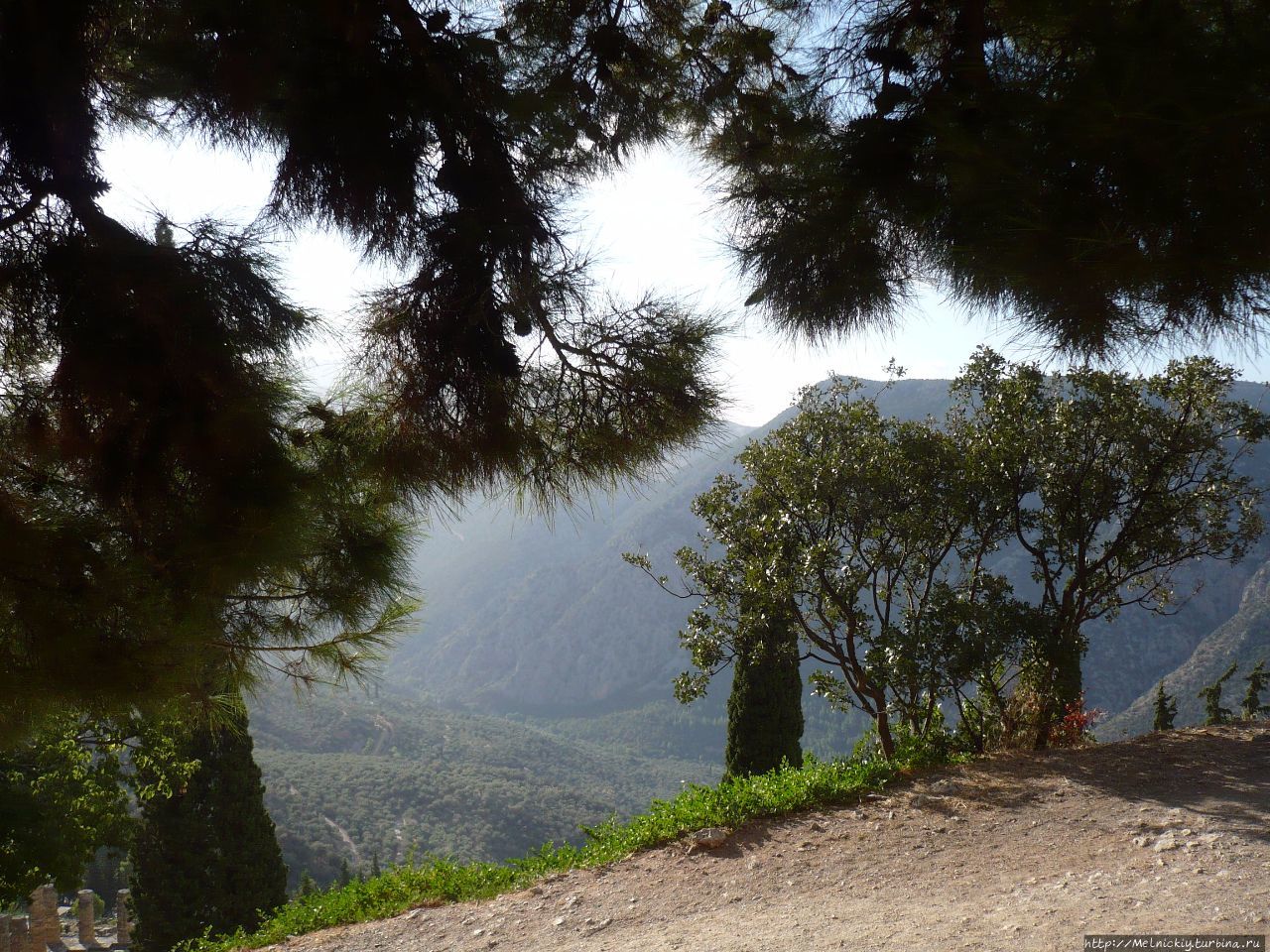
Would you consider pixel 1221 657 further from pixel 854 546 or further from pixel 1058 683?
pixel 854 546

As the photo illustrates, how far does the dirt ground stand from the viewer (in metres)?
2.84

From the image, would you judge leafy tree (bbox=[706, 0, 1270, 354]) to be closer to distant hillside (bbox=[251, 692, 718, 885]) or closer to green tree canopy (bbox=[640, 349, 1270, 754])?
green tree canopy (bbox=[640, 349, 1270, 754])

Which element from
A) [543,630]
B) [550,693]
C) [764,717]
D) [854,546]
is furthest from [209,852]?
[543,630]

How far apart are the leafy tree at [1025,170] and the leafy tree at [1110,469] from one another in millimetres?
4012

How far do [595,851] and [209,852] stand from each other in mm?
5727

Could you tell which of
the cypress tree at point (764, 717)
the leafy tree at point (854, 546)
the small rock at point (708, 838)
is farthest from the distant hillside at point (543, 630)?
the small rock at point (708, 838)

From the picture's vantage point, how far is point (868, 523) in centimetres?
604

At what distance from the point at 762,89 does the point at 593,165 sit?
59 centimetres

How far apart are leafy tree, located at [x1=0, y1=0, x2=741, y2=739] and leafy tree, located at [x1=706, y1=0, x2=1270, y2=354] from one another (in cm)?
49

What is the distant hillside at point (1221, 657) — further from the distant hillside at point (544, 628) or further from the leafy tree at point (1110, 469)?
the distant hillside at point (544, 628)

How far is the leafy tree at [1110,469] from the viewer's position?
232 inches

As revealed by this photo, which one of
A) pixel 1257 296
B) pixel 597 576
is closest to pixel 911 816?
pixel 1257 296

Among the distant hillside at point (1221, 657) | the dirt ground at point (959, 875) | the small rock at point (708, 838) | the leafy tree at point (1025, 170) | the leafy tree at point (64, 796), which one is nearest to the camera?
the leafy tree at point (1025, 170)

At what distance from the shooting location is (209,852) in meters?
8.67
